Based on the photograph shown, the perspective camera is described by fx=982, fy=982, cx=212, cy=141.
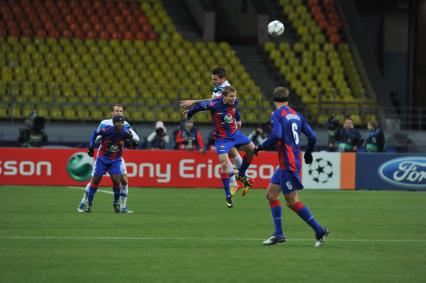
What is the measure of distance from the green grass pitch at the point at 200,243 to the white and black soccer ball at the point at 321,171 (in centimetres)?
579

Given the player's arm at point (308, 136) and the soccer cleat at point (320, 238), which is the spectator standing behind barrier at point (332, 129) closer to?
the player's arm at point (308, 136)

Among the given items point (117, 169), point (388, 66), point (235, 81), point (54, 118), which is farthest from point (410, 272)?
point (388, 66)

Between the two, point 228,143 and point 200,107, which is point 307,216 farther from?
point 228,143

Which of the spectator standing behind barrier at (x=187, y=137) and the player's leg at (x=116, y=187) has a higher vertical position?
the spectator standing behind barrier at (x=187, y=137)

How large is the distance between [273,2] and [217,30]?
98.5 inches

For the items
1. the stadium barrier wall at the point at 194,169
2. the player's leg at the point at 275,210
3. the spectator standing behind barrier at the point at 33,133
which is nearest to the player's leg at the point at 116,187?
the player's leg at the point at 275,210

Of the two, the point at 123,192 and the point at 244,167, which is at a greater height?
the point at 244,167

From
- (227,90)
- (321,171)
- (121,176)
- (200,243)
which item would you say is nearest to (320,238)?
(200,243)

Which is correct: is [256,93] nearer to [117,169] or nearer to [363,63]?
[363,63]

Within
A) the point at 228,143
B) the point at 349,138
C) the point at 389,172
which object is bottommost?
the point at 389,172

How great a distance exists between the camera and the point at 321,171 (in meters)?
26.9

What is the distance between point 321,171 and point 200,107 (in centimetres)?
1031

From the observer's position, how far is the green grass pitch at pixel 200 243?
9.69 metres

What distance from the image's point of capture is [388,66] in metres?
42.2
